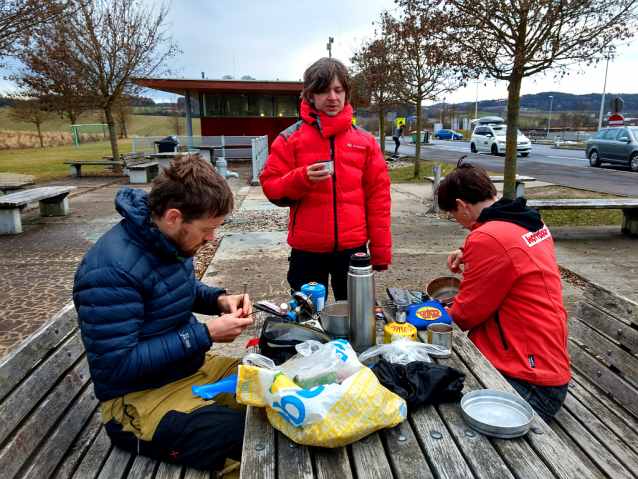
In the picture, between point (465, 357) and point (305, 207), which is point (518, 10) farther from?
point (465, 357)

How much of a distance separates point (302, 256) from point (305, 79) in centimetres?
112

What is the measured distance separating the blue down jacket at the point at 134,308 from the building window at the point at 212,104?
23602 mm

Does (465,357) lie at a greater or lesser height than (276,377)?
lesser

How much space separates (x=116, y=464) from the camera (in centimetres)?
174

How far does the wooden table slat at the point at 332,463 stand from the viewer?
4.21 feet

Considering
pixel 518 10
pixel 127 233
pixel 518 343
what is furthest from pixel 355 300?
pixel 518 10

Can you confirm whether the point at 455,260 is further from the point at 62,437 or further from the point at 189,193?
the point at 62,437

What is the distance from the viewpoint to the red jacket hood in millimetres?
2820

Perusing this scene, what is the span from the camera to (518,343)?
79.8 inches

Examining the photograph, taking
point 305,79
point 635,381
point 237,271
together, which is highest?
point 305,79

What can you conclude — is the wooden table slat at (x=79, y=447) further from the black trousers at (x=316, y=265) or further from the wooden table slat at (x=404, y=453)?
the black trousers at (x=316, y=265)

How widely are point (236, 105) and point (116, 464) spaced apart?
24.3 metres

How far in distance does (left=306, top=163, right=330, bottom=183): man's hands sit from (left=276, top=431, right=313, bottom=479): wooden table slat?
1.47m

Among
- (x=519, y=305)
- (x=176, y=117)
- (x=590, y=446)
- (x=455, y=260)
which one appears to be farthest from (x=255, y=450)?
(x=176, y=117)
